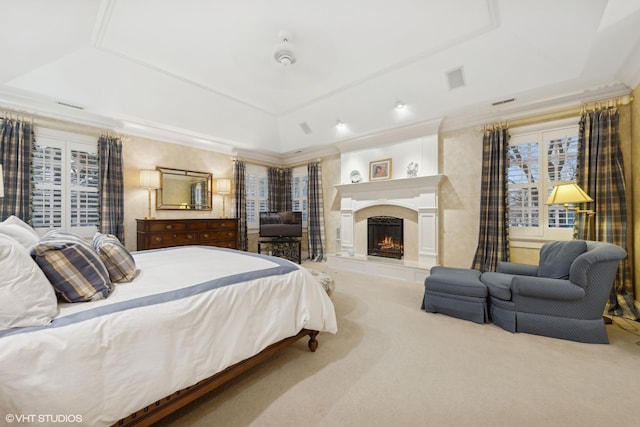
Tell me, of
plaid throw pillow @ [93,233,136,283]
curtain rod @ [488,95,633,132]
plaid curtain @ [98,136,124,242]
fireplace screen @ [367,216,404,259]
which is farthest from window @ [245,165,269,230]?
curtain rod @ [488,95,633,132]

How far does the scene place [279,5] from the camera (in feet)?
7.95

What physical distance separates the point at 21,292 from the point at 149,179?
369cm

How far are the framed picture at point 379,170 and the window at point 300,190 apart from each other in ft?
5.84

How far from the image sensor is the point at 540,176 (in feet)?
11.6

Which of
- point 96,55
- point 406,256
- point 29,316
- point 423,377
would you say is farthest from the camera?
point 406,256

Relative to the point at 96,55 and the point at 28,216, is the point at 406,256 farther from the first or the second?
the point at 28,216

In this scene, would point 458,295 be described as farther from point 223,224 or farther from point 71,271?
point 223,224

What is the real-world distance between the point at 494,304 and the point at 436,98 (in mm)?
2928

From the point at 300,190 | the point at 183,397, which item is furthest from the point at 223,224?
the point at 183,397

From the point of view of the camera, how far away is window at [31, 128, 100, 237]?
3.54 metres

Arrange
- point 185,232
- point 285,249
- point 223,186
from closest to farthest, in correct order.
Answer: point 185,232
point 223,186
point 285,249

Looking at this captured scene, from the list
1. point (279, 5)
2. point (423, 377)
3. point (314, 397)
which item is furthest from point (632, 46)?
point (314, 397)

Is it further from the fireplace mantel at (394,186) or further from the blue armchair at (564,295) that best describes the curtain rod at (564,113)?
the blue armchair at (564,295)

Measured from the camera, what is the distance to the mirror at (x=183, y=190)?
15.2 ft
